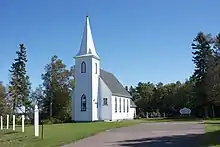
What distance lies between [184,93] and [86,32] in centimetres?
2739

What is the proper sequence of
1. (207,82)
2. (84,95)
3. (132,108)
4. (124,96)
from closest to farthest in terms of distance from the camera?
1. (84,95)
2. (207,82)
3. (124,96)
4. (132,108)

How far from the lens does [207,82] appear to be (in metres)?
55.8

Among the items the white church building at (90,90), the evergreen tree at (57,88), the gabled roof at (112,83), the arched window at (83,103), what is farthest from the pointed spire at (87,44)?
the evergreen tree at (57,88)

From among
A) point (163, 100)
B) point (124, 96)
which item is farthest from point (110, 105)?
point (163, 100)

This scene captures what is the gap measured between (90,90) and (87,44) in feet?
22.9

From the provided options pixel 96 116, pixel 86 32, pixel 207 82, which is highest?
pixel 86 32

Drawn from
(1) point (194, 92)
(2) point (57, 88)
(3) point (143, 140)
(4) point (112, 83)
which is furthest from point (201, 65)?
(3) point (143, 140)

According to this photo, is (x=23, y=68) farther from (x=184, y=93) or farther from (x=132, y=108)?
(x=184, y=93)

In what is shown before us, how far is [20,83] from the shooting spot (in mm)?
66188

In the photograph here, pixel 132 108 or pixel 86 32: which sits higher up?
pixel 86 32

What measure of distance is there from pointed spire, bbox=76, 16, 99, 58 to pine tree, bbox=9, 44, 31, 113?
58.5ft

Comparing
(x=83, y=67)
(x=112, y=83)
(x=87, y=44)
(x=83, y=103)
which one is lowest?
(x=83, y=103)

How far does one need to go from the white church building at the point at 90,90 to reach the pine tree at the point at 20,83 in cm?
1575

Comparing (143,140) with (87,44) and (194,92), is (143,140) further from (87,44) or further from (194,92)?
(194,92)
